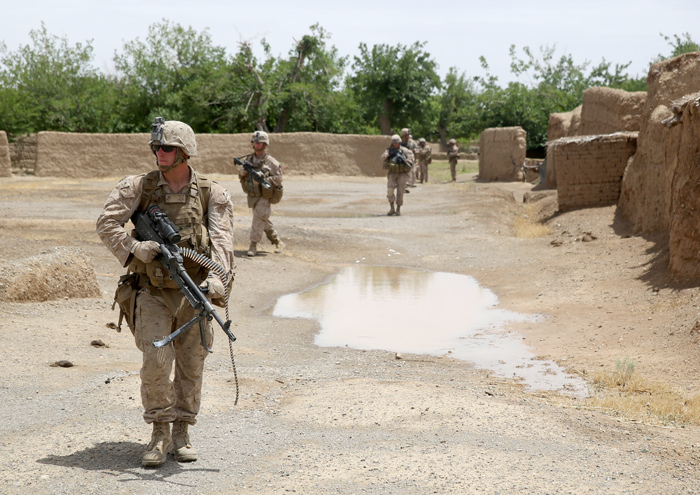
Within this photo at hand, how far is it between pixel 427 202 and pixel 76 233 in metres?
10.7

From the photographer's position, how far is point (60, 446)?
4.12m

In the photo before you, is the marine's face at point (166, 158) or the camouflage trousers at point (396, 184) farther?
the camouflage trousers at point (396, 184)

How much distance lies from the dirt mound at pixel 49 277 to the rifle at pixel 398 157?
32.4ft

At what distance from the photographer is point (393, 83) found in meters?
47.7

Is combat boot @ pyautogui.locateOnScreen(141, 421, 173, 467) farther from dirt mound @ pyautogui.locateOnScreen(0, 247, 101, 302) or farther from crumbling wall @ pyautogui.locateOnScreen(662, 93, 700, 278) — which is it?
crumbling wall @ pyautogui.locateOnScreen(662, 93, 700, 278)

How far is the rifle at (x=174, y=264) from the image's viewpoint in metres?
3.86

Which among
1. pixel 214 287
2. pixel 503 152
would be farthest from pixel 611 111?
pixel 214 287

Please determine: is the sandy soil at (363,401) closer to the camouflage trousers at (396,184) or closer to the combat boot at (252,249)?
the combat boot at (252,249)

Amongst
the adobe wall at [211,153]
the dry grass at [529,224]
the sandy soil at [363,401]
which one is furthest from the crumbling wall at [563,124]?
the sandy soil at [363,401]

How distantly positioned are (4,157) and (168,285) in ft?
77.6

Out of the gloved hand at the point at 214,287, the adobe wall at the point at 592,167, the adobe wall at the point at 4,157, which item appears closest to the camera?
the gloved hand at the point at 214,287

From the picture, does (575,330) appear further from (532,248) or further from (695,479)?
(532,248)

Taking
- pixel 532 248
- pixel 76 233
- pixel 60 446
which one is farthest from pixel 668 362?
pixel 76 233

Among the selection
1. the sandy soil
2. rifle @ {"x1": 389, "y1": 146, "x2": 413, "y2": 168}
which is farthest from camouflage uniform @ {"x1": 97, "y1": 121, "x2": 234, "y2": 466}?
rifle @ {"x1": 389, "y1": 146, "x2": 413, "y2": 168}
